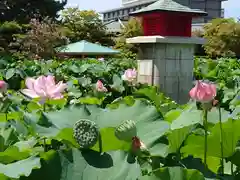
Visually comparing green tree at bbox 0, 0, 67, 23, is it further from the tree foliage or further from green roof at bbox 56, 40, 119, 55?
the tree foliage

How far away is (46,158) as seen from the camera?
28.0 inches

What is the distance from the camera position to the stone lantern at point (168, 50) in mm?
5066

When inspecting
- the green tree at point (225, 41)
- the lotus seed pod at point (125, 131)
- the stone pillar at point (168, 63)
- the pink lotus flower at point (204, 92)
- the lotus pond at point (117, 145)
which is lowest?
the green tree at point (225, 41)

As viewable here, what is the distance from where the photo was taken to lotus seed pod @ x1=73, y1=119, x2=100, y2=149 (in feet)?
2.48

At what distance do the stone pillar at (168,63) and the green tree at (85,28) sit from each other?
59.6ft

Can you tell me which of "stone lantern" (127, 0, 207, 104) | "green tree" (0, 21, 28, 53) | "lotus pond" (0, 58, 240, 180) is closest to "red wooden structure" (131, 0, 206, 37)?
"stone lantern" (127, 0, 207, 104)

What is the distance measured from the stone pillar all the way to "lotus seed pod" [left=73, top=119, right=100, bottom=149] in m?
4.25

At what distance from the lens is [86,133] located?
0.77m

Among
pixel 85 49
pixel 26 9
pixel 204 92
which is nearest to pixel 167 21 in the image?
pixel 204 92

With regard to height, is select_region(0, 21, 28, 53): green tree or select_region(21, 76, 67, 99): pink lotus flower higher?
select_region(21, 76, 67, 99): pink lotus flower

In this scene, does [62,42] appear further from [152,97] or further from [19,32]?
[152,97]

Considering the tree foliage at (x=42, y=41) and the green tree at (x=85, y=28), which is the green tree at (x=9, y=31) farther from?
the green tree at (x=85, y=28)

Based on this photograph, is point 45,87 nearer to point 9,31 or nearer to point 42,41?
point 42,41

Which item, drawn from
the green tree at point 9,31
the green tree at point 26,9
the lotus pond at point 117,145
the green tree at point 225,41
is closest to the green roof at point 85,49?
the green tree at point 9,31
